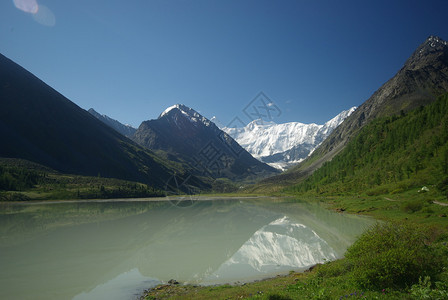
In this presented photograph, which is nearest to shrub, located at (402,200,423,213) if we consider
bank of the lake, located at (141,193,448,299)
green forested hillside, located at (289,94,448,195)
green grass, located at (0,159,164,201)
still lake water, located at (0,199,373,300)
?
bank of the lake, located at (141,193,448,299)

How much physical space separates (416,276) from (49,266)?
101 ft

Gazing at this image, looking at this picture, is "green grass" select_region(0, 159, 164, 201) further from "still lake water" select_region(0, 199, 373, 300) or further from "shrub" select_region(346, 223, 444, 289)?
"shrub" select_region(346, 223, 444, 289)

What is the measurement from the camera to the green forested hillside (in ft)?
214

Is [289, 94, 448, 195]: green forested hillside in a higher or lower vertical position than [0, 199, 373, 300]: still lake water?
higher

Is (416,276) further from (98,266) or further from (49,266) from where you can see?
(49,266)

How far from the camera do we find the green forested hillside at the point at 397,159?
2569 inches

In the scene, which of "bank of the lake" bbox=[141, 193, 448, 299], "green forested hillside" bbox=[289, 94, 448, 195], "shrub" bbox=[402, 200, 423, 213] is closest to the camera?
"bank of the lake" bbox=[141, 193, 448, 299]

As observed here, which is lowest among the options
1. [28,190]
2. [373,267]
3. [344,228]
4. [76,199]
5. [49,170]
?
[344,228]

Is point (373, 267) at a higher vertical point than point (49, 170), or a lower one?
lower

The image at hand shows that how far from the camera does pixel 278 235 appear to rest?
42375mm

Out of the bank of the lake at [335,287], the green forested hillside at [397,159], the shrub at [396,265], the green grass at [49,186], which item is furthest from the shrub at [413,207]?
the green grass at [49,186]

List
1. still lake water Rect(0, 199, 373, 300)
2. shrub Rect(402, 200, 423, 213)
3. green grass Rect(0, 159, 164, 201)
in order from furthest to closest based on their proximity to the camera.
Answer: green grass Rect(0, 159, 164, 201) → shrub Rect(402, 200, 423, 213) → still lake water Rect(0, 199, 373, 300)

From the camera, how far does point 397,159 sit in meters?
95.5

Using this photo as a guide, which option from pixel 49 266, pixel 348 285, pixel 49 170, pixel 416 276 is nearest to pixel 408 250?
pixel 416 276
